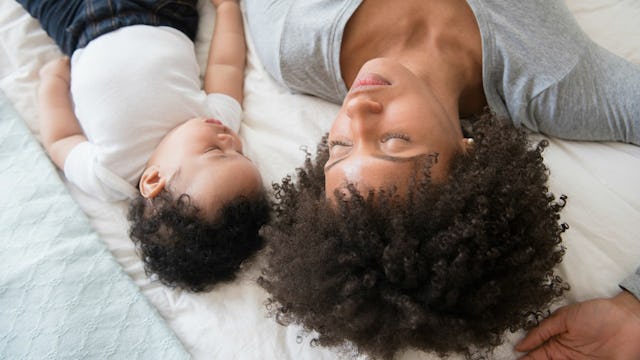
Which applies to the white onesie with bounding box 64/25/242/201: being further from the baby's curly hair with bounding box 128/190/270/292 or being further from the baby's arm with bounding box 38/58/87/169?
the baby's curly hair with bounding box 128/190/270/292

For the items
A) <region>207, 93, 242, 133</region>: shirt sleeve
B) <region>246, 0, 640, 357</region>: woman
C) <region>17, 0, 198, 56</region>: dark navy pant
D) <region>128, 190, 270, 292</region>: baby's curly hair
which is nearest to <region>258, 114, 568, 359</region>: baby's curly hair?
<region>246, 0, 640, 357</region>: woman

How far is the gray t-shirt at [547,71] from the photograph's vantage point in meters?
1.02

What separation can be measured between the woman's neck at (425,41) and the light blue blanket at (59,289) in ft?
2.25

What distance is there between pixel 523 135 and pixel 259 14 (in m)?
0.72

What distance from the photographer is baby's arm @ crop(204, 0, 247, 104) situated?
1310mm

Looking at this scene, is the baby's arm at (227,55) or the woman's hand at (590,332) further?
the baby's arm at (227,55)

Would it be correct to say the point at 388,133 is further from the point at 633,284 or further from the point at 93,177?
the point at 93,177

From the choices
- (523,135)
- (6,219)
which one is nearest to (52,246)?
(6,219)

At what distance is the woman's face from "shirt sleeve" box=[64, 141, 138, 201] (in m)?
0.52

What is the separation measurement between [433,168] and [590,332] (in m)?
0.41

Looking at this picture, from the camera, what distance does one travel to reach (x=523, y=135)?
3.15 feet

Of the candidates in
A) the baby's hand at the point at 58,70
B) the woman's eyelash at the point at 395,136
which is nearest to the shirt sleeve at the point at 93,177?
the baby's hand at the point at 58,70

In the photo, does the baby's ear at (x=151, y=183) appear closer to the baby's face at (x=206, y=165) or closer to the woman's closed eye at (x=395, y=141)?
the baby's face at (x=206, y=165)

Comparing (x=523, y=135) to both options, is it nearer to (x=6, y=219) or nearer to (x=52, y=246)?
(x=52, y=246)
